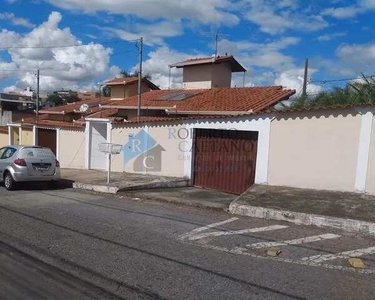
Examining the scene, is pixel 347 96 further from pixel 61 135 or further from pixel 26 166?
pixel 61 135

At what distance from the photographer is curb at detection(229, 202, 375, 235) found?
691cm

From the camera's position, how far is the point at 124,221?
A: 7570 mm

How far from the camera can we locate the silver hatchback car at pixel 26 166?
1227 cm

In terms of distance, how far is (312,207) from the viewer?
8.15 meters

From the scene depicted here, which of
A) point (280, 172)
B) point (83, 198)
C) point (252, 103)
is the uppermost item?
point (252, 103)

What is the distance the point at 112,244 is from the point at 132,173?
9778 mm

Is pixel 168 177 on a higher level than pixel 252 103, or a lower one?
lower

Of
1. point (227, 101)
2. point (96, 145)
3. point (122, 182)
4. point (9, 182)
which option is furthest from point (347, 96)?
point (9, 182)

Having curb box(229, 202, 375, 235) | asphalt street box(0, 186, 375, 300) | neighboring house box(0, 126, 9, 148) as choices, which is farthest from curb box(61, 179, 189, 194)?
neighboring house box(0, 126, 9, 148)

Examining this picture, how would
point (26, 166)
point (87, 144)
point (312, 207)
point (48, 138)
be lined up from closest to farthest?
point (312, 207) → point (26, 166) → point (87, 144) → point (48, 138)

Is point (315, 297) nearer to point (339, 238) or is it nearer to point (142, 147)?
point (339, 238)

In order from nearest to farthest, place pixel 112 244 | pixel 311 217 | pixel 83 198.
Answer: pixel 112 244, pixel 311 217, pixel 83 198

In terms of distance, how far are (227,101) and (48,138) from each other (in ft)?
36.1

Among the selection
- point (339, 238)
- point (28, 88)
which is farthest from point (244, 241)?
point (28, 88)
